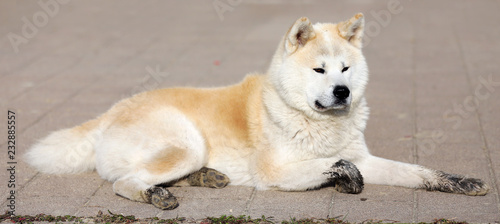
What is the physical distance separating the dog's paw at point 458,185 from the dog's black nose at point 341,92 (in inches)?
39.6

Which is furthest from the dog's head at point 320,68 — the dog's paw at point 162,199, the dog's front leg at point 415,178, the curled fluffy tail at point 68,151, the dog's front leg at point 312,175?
the curled fluffy tail at point 68,151

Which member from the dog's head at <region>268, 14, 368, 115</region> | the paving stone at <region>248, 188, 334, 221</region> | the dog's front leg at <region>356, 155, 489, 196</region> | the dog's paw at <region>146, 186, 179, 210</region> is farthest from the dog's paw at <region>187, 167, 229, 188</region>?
the dog's front leg at <region>356, 155, 489, 196</region>

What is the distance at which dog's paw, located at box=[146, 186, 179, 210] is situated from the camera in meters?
4.84

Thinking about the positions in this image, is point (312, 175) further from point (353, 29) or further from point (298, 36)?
point (353, 29)

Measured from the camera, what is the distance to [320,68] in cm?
505

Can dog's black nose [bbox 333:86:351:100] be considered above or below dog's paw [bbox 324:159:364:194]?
above

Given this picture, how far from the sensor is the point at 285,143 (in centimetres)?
524

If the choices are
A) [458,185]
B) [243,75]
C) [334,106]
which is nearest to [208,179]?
[334,106]

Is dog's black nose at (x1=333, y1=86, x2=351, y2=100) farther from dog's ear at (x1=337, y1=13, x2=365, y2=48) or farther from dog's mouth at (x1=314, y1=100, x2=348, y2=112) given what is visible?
dog's ear at (x1=337, y1=13, x2=365, y2=48)

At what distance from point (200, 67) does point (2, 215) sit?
16.9 feet

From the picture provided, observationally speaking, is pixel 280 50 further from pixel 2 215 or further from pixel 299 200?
pixel 2 215

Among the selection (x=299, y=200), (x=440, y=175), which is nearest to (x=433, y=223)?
(x=440, y=175)

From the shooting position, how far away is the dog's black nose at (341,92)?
4.91m

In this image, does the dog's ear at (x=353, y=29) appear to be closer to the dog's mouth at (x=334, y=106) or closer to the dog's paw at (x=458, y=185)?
the dog's mouth at (x=334, y=106)
